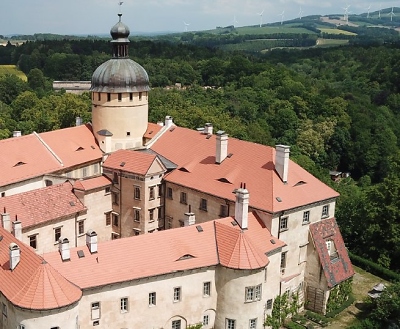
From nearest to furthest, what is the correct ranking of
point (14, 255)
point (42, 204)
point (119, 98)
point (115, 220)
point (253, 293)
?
point (14, 255), point (253, 293), point (42, 204), point (115, 220), point (119, 98)

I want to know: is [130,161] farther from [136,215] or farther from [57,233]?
[57,233]

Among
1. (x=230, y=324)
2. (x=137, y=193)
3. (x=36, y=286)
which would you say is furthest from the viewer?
(x=137, y=193)

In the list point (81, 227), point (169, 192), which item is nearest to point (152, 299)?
point (81, 227)

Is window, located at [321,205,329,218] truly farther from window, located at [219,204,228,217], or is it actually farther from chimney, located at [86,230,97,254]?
chimney, located at [86,230,97,254]

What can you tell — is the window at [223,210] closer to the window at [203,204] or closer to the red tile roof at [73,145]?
the window at [203,204]

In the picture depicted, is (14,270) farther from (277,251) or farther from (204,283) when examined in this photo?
(277,251)

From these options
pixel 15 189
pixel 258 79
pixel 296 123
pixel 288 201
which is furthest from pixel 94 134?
pixel 258 79
